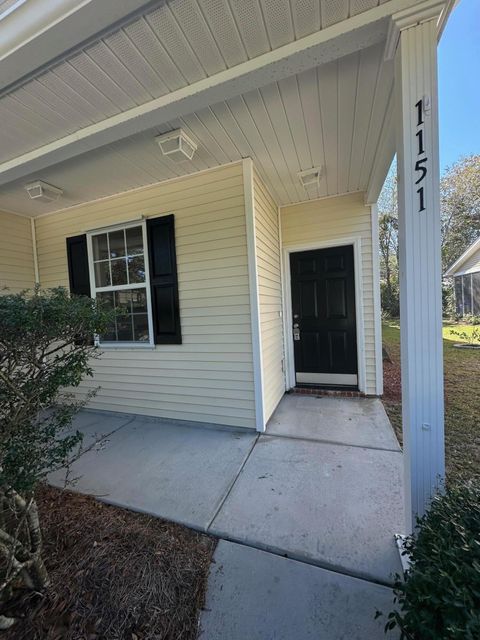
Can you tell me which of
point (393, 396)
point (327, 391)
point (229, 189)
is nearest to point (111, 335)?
point (229, 189)

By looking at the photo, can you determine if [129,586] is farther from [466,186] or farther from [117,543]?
[466,186]

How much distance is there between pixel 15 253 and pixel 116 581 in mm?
4086

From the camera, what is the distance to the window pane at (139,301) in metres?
3.39

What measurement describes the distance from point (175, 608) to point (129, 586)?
0.77ft

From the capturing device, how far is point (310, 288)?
13.3 ft

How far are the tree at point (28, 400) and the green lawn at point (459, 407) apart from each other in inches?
102

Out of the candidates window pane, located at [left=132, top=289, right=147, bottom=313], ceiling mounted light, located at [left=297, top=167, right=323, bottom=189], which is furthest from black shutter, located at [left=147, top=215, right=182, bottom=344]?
ceiling mounted light, located at [left=297, top=167, right=323, bottom=189]

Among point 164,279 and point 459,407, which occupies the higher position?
point 164,279

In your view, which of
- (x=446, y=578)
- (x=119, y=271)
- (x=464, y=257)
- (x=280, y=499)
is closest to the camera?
(x=446, y=578)

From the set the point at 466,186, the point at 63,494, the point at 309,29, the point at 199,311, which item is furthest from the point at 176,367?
the point at 466,186

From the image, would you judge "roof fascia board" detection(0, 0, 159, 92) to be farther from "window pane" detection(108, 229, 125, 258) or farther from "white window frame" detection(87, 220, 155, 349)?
"window pane" detection(108, 229, 125, 258)

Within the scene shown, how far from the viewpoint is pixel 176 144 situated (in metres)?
2.27

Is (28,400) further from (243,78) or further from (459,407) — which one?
(459,407)

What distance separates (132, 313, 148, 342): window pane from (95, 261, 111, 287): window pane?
64 cm
